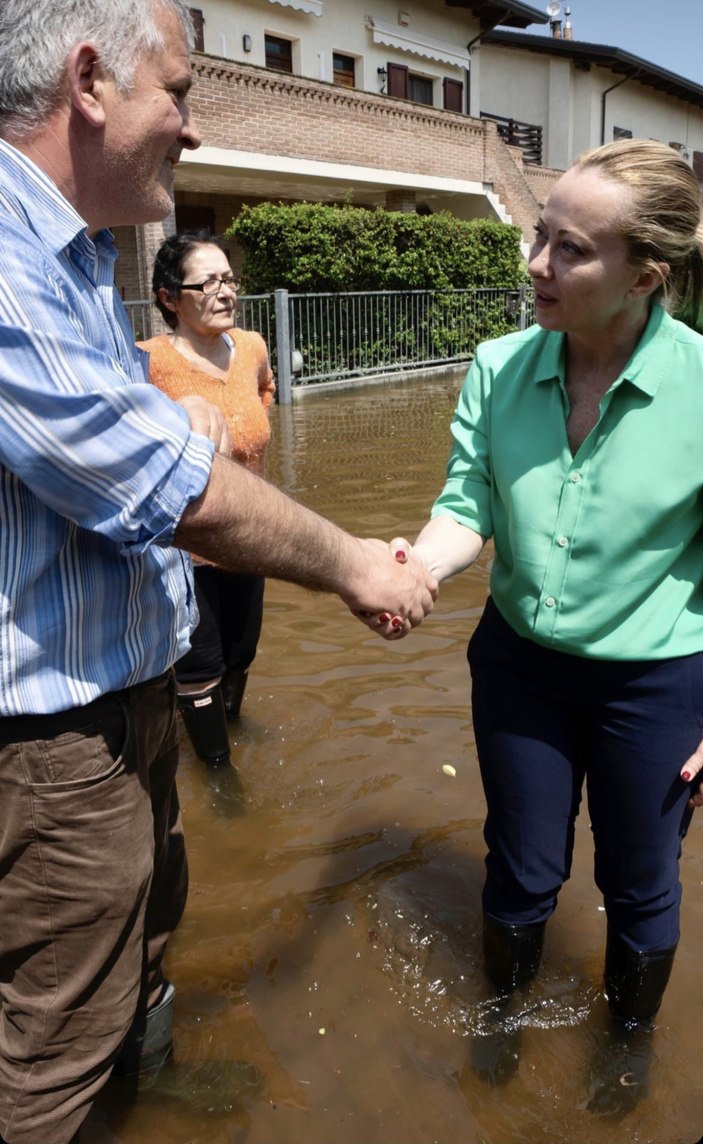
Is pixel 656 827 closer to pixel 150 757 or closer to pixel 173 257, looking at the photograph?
pixel 150 757

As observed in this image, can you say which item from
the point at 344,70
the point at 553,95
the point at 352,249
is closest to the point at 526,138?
the point at 553,95

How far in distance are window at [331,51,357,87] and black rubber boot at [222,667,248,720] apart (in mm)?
25498

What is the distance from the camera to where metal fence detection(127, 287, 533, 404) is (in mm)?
14922

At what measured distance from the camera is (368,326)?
17.2 m

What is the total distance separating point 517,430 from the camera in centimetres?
239

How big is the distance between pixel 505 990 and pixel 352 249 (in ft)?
53.3

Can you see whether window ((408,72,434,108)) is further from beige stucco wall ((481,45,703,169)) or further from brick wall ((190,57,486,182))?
beige stucco wall ((481,45,703,169))

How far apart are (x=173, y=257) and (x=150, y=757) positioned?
2497 mm

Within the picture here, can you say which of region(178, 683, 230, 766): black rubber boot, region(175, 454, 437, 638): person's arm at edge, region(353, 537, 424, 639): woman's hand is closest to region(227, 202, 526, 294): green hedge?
region(178, 683, 230, 766): black rubber boot

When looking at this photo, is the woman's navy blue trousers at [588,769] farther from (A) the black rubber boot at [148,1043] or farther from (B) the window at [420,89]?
(B) the window at [420,89]

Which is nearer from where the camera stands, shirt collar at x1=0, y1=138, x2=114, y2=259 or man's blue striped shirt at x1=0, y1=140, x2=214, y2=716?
man's blue striped shirt at x1=0, y1=140, x2=214, y2=716

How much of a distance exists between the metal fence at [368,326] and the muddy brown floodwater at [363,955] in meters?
10.1

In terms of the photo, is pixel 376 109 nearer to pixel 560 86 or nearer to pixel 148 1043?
pixel 560 86

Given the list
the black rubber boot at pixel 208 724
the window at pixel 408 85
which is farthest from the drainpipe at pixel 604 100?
the black rubber boot at pixel 208 724
